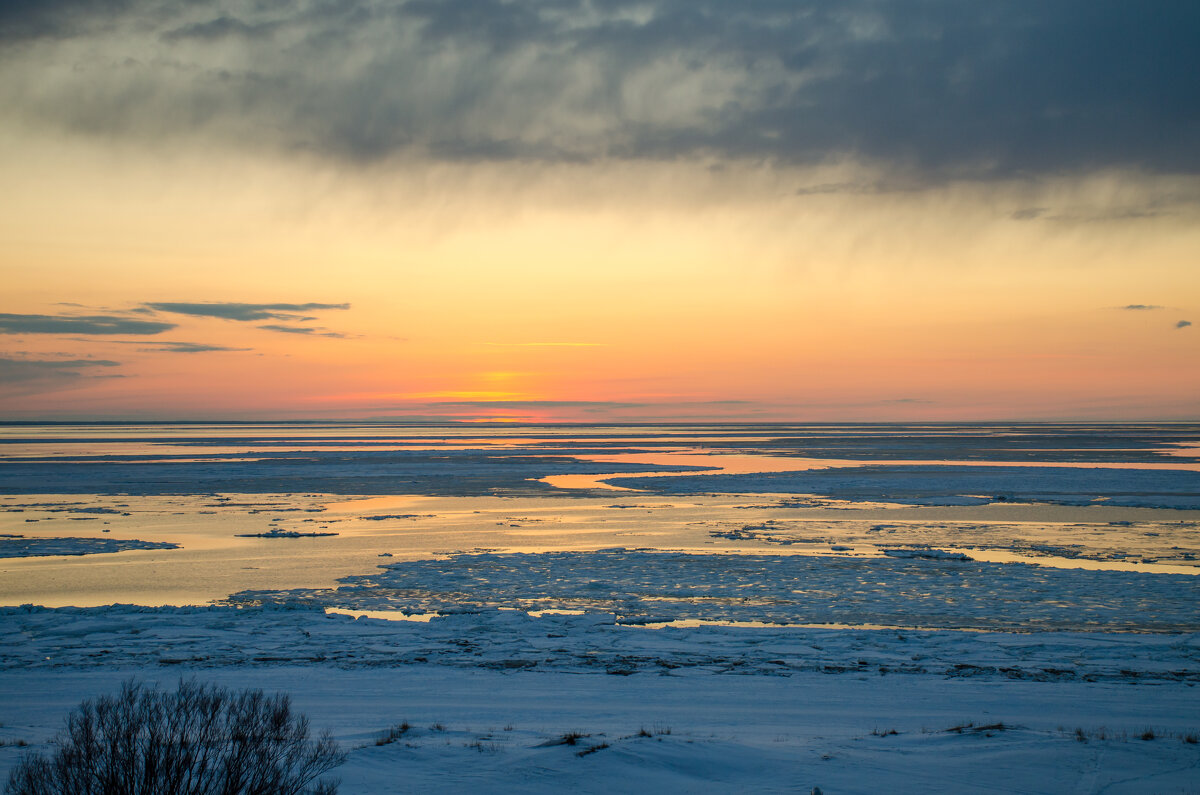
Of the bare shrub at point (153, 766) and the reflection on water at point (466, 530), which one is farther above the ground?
the bare shrub at point (153, 766)

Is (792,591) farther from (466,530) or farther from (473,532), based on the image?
(466,530)

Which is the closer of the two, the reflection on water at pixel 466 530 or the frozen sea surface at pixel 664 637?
the frozen sea surface at pixel 664 637

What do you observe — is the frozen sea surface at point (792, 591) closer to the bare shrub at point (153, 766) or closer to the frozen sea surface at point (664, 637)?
the frozen sea surface at point (664, 637)

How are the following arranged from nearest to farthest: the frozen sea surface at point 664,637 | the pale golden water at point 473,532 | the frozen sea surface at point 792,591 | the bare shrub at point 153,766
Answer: the bare shrub at point 153,766, the frozen sea surface at point 664,637, the frozen sea surface at point 792,591, the pale golden water at point 473,532

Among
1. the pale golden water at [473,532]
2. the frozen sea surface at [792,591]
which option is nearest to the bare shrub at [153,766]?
the frozen sea surface at [792,591]

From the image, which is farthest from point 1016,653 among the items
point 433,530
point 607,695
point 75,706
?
point 433,530

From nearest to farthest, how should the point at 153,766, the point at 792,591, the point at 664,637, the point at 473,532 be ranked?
1. the point at 153,766
2. the point at 664,637
3. the point at 792,591
4. the point at 473,532

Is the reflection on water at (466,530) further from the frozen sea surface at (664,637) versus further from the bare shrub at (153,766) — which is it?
the bare shrub at (153,766)

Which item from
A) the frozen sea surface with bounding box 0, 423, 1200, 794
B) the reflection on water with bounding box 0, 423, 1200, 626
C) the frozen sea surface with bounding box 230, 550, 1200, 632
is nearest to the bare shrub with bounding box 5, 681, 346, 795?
the frozen sea surface with bounding box 0, 423, 1200, 794

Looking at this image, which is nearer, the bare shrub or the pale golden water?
the bare shrub

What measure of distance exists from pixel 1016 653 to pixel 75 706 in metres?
11.1

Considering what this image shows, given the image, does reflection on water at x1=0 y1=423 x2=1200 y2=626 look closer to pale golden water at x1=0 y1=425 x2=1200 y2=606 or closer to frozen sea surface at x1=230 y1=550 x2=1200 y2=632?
A: pale golden water at x1=0 y1=425 x2=1200 y2=606

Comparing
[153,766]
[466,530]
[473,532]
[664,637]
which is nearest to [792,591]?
[664,637]

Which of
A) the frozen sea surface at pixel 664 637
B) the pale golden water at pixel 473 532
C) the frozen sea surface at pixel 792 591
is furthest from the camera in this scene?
the pale golden water at pixel 473 532
